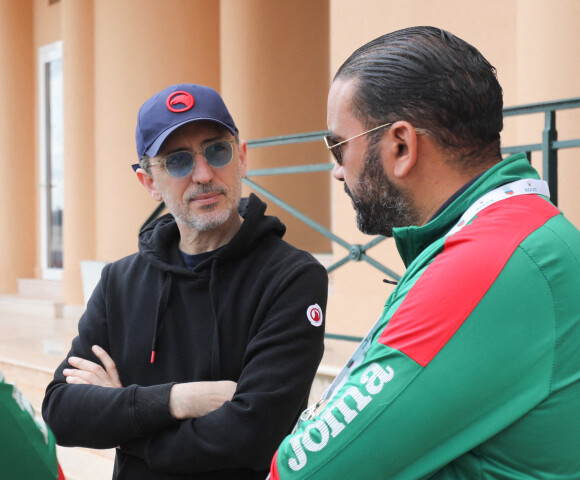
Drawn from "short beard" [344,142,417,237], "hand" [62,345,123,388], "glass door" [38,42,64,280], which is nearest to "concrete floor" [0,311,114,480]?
"glass door" [38,42,64,280]

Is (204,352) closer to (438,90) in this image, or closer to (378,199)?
(378,199)

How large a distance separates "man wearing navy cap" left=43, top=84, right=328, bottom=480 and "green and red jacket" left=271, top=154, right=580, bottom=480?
745 millimetres

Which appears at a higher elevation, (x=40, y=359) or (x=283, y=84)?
(x=283, y=84)

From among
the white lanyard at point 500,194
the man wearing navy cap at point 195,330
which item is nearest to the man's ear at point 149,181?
the man wearing navy cap at point 195,330

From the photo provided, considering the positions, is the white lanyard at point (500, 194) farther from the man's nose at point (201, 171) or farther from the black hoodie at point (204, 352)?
the man's nose at point (201, 171)

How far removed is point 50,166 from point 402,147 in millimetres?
9066

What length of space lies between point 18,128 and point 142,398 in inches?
341

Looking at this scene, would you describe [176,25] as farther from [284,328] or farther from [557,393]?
[557,393]

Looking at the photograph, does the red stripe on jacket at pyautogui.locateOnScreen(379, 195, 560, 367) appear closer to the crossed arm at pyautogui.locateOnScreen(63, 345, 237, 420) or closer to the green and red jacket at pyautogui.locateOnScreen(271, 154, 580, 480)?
the green and red jacket at pyautogui.locateOnScreen(271, 154, 580, 480)

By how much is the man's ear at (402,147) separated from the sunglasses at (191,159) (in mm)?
847

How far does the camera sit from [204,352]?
5.92ft

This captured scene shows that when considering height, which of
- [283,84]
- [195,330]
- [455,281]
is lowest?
[195,330]

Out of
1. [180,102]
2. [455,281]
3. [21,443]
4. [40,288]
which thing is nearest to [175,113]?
[180,102]

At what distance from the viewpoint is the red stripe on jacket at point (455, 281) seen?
93cm
